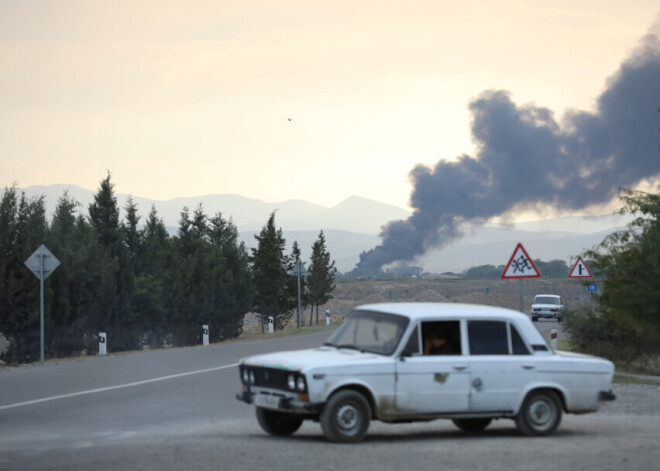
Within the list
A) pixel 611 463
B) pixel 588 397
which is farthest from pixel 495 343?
pixel 611 463

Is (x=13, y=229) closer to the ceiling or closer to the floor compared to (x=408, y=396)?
closer to the ceiling

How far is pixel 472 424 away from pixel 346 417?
2.55 m

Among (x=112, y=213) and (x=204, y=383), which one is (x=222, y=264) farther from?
(x=204, y=383)

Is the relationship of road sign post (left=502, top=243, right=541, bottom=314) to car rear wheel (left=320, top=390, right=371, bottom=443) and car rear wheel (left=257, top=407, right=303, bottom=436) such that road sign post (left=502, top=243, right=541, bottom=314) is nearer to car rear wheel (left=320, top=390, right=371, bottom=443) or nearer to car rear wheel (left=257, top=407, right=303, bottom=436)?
car rear wheel (left=257, top=407, right=303, bottom=436)

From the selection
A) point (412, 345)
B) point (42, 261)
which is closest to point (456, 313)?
point (412, 345)

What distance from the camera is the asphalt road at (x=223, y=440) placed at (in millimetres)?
9367

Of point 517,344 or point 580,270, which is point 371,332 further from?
point 580,270

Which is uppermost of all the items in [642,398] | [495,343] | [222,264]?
[222,264]

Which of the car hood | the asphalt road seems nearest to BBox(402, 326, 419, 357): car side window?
the car hood

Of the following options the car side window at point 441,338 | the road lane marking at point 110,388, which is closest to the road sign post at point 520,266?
the road lane marking at point 110,388

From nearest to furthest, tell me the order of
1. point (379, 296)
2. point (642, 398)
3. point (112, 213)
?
point (642, 398) < point (112, 213) < point (379, 296)

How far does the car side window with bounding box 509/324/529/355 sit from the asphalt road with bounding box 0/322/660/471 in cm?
105

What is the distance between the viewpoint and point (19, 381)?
2088 centimetres

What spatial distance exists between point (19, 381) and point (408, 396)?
41.9 ft
